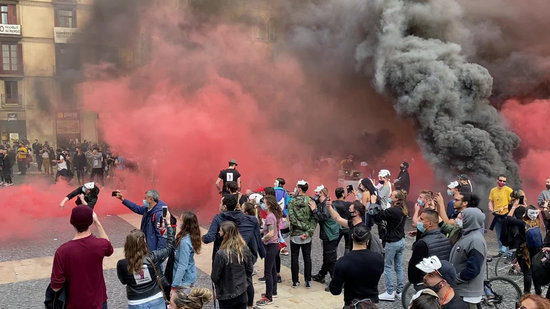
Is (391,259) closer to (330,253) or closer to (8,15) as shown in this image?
(330,253)

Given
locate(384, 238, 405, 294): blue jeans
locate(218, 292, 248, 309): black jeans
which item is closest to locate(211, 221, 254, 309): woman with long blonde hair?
locate(218, 292, 248, 309): black jeans

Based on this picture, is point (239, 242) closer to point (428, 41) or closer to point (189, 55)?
point (428, 41)

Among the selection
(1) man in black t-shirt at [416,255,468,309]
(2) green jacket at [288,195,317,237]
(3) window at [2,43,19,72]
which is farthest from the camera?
(3) window at [2,43,19,72]

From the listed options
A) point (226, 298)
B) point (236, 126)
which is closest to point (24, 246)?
point (226, 298)

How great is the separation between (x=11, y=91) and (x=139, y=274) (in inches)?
715

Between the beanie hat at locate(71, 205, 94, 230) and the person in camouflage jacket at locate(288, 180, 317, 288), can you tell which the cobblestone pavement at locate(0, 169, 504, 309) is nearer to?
the person in camouflage jacket at locate(288, 180, 317, 288)

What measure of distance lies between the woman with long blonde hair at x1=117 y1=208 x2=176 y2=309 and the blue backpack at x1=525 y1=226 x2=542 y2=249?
16.2ft

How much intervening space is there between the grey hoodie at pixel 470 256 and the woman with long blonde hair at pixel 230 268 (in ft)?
6.86

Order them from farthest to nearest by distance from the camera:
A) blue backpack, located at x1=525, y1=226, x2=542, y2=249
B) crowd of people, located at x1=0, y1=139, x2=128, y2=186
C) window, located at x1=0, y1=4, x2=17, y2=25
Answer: window, located at x1=0, y1=4, x2=17, y2=25 < crowd of people, located at x1=0, y1=139, x2=128, y2=186 < blue backpack, located at x1=525, y1=226, x2=542, y2=249

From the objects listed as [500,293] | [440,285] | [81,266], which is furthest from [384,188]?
[81,266]

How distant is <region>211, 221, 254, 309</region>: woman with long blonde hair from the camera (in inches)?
173

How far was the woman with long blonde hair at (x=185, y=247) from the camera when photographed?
5.02 m

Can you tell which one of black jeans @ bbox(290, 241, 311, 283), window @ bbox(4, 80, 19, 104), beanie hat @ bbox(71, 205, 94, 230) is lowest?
black jeans @ bbox(290, 241, 311, 283)

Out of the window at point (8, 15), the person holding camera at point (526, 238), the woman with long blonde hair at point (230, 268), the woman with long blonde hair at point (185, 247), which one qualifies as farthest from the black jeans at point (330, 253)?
the window at point (8, 15)
